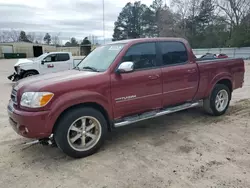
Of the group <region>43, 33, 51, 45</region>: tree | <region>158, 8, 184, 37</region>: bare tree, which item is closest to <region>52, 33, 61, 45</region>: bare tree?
<region>43, 33, 51, 45</region>: tree

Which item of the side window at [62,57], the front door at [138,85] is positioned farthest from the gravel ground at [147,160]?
the side window at [62,57]

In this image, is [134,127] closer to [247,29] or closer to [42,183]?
[42,183]

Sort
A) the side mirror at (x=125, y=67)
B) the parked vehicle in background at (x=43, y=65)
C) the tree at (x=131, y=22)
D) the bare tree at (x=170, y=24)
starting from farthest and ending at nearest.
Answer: the tree at (x=131, y=22) → the bare tree at (x=170, y=24) → the parked vehicle in background at (x=43, y=65) → the side mirror at (x=125, y=67)

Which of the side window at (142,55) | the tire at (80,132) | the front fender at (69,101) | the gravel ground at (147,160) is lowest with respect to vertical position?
the gravel ground at (147,160)

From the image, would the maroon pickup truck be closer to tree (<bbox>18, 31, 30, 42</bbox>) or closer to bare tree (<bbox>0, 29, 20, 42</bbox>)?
tree (<bbox>18, 31, 30, 42</bbox>)

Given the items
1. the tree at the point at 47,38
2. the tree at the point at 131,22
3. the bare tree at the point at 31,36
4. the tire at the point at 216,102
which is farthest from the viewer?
the tree at the point at 47,38

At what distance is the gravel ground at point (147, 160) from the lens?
9.85ft

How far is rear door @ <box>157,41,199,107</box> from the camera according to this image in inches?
178

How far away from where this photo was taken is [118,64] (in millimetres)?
3965

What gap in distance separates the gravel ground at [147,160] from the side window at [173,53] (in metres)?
1.39

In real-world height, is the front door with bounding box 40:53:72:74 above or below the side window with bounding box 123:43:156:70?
below

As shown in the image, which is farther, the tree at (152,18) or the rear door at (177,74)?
the tree at (152,18)

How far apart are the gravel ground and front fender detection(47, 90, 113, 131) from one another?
729 mm

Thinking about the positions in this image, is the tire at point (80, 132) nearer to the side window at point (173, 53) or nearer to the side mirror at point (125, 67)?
the side mirror at point (125, 67)
